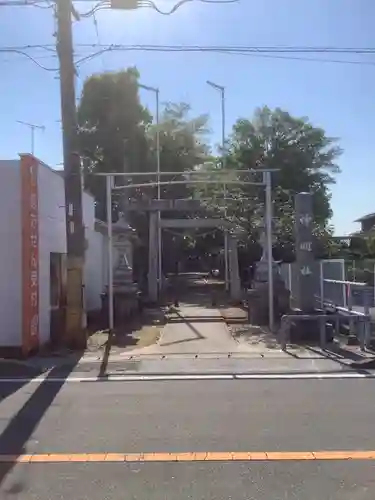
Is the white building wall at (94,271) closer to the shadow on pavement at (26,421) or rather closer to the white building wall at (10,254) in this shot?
the white building wall at (10,254)

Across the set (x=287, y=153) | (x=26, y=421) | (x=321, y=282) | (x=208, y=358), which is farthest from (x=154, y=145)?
(x=26, y=421)

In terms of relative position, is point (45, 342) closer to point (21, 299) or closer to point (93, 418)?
point (21, 299)

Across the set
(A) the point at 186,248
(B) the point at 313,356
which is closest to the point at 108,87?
(A) the point at 186,248

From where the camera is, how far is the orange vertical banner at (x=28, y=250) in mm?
12188

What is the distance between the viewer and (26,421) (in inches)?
279

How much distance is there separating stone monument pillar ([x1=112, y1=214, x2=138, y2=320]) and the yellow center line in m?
13.1

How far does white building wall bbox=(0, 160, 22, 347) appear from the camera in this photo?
40.8 feet

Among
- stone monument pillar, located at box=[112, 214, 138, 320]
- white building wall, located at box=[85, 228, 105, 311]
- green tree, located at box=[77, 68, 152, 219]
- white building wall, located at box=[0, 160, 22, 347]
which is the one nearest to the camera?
white building wall, located at box=[0, 160, 22, 347]

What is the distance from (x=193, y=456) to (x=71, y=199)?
27.3 feet

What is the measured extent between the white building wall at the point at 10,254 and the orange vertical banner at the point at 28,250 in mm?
239

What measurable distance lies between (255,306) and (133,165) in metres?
19.3

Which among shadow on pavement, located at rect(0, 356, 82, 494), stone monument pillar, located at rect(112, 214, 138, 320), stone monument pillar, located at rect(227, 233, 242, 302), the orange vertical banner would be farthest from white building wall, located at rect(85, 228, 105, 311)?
shadow on pavement, located at rect(0, 356, 82, 494)

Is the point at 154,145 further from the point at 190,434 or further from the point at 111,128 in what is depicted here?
the point at 190,434

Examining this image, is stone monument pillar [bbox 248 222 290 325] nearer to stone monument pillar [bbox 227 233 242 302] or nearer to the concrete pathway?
the concrete pathway
